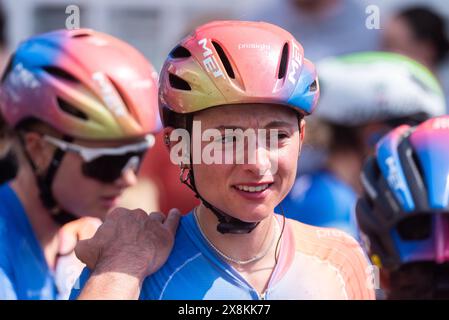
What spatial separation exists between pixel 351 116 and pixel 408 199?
2.93 m

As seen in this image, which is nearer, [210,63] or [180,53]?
[210,63]

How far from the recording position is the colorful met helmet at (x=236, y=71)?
3574 mm

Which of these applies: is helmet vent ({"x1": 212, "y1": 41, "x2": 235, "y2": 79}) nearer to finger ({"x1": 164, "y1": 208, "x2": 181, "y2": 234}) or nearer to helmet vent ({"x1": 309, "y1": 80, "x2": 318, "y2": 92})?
helmet vent ({"x1": 309, "y1": 80, "x2": 318, "y2": 92})

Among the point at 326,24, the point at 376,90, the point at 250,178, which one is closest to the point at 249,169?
the point at 250,178

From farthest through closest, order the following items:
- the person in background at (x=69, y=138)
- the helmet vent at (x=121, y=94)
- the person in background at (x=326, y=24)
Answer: the person in background at (x=326, y=24), the helmet vent at (x=121, y=94), the person in background at (x=69, y=138)

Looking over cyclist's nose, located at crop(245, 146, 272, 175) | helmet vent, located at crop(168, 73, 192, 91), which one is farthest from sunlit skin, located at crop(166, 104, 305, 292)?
helmet vent, located at crop(168, 73, 192, 91)

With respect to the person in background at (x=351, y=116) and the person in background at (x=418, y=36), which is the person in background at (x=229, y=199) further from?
the person in background at (x=418, y=36)

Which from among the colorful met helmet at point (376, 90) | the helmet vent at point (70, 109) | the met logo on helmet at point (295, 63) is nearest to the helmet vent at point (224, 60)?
the met logo on helmet at point (295, 63)

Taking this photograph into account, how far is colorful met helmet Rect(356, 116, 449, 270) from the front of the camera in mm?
4078

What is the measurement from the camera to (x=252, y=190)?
3.62 m

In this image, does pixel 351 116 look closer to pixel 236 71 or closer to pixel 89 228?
pixel 89 228

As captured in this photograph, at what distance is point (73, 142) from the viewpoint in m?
5.29
